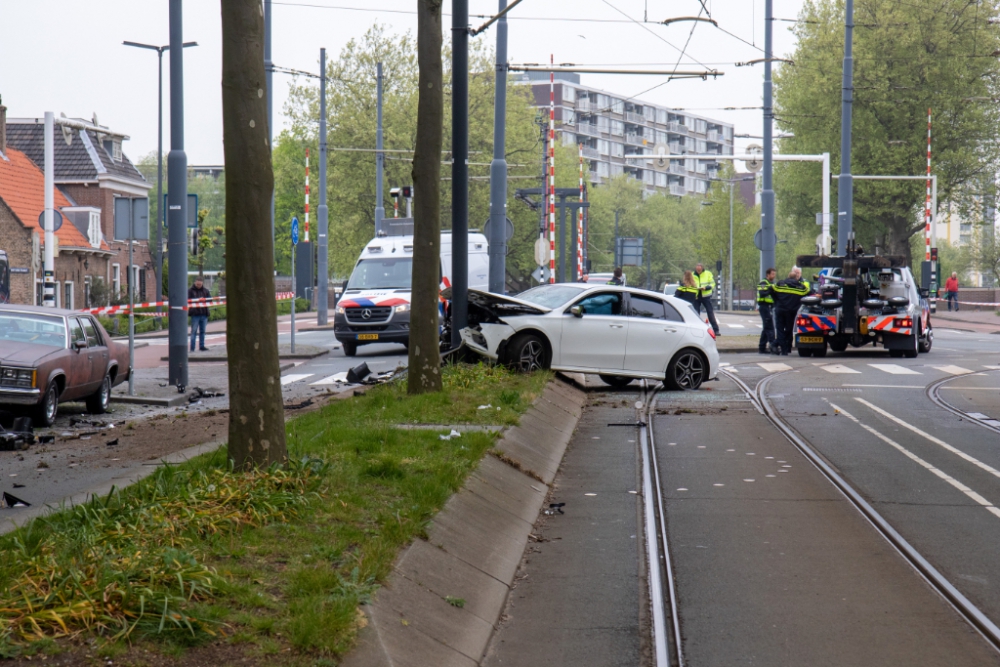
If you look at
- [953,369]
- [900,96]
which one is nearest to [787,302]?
[953,369]

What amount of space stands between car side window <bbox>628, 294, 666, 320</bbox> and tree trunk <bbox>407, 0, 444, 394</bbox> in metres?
4.67

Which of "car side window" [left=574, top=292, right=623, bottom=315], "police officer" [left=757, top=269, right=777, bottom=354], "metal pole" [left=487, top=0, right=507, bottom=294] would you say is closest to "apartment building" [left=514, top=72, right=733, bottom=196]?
"police officer" [left=757, top=269, right=777, bottom=354]

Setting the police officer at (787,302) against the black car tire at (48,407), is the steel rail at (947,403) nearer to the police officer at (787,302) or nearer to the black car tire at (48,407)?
the police officer at (787,302)

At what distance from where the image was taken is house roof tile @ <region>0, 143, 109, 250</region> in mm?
46531

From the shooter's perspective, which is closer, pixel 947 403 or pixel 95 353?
pixel 95 353

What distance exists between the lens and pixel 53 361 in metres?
14.3

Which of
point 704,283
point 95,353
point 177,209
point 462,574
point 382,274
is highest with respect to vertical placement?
point 177,209

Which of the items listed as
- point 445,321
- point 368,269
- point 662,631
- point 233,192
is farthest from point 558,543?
point 368,269

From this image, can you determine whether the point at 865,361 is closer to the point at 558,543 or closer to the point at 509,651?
the point at 558,543

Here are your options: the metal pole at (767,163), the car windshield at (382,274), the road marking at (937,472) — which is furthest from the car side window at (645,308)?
the metal pole at (767,163)

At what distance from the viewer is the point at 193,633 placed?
15.2 ft

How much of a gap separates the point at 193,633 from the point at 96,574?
2.06 feet

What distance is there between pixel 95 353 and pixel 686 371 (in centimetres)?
820

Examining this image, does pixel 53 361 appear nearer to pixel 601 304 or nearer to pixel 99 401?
pixel 99 401
